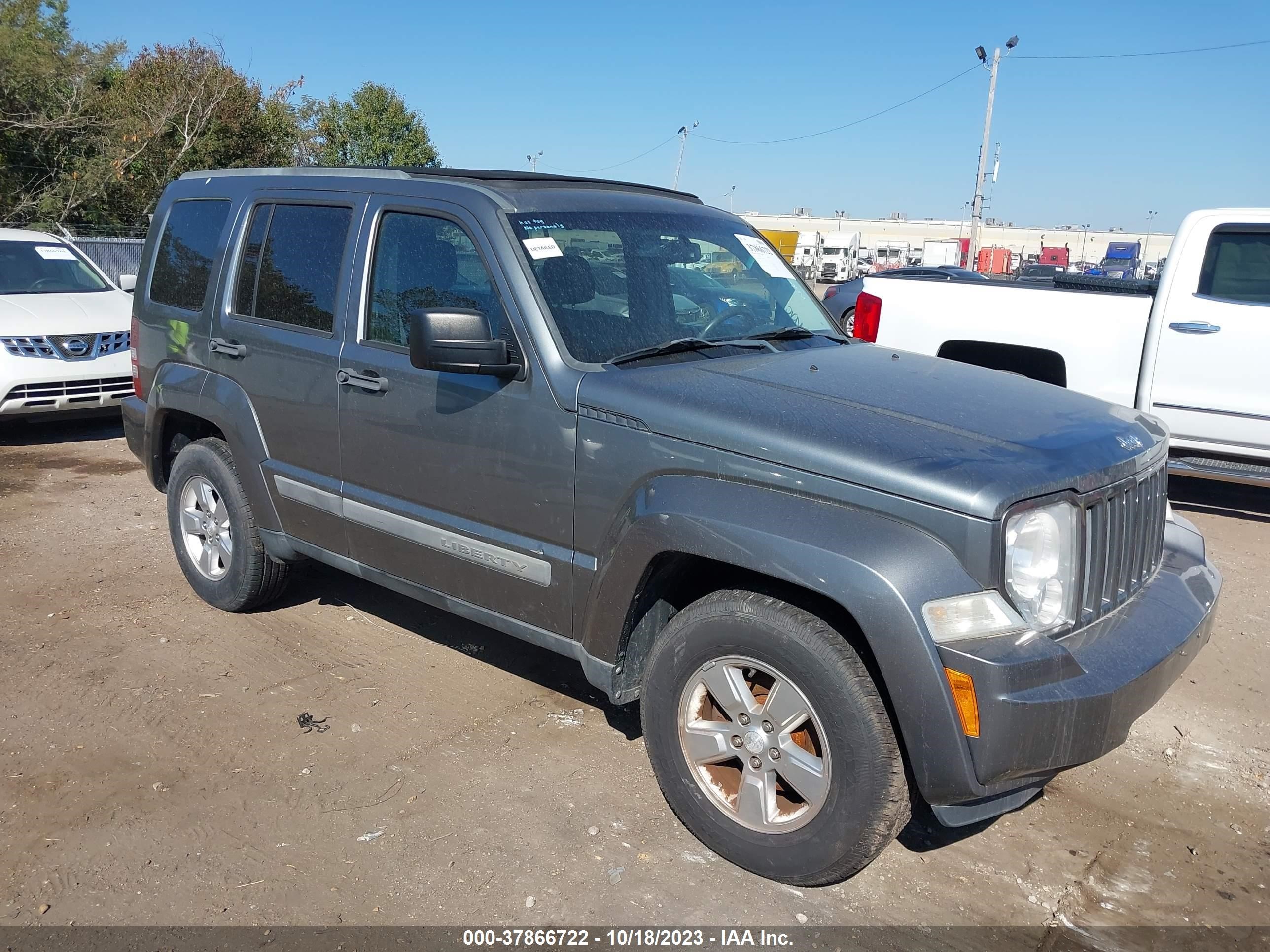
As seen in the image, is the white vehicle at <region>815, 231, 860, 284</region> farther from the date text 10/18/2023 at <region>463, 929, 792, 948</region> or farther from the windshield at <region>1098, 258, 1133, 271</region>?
the date text 10/18/2023 at <region>463, 929, 792, 948</region>

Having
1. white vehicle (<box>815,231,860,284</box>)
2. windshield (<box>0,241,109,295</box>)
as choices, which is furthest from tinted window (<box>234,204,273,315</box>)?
white vehicle (<box>815,231,860,284</box>)

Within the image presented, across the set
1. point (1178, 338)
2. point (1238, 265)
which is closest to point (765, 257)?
point (1178, 338)

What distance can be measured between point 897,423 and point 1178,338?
191 inches

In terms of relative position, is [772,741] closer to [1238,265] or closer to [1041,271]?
[1238,265]

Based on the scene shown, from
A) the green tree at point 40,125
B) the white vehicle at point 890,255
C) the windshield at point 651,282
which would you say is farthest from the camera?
the white vehicle at point 890,255

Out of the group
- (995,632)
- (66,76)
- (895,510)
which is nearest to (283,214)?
(895,510)

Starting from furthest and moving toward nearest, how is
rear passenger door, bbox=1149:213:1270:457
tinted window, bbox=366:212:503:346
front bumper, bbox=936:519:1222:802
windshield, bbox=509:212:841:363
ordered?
rear passenger door, bbox=1149:213:1270:457 → tinted window, bbox=366:212:503:346 → windshield, bbox=509:212:841:363 → front bumper, bbox=936:519:1222:802

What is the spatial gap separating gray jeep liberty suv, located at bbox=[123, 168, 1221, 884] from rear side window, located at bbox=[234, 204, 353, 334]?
0.01 metres

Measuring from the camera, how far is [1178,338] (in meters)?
6.89

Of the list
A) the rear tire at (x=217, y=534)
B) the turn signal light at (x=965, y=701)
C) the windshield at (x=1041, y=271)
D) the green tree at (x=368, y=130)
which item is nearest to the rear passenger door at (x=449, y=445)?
the rear tire at (x=217, y=534)

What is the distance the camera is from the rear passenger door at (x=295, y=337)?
4.19 meters

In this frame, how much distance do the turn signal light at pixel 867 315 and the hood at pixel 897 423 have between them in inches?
71.9

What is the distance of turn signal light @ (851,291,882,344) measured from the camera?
5551 mm

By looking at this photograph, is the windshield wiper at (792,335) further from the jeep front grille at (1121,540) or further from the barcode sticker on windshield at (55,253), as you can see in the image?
the barcode sticker on windshield at (55,253)
